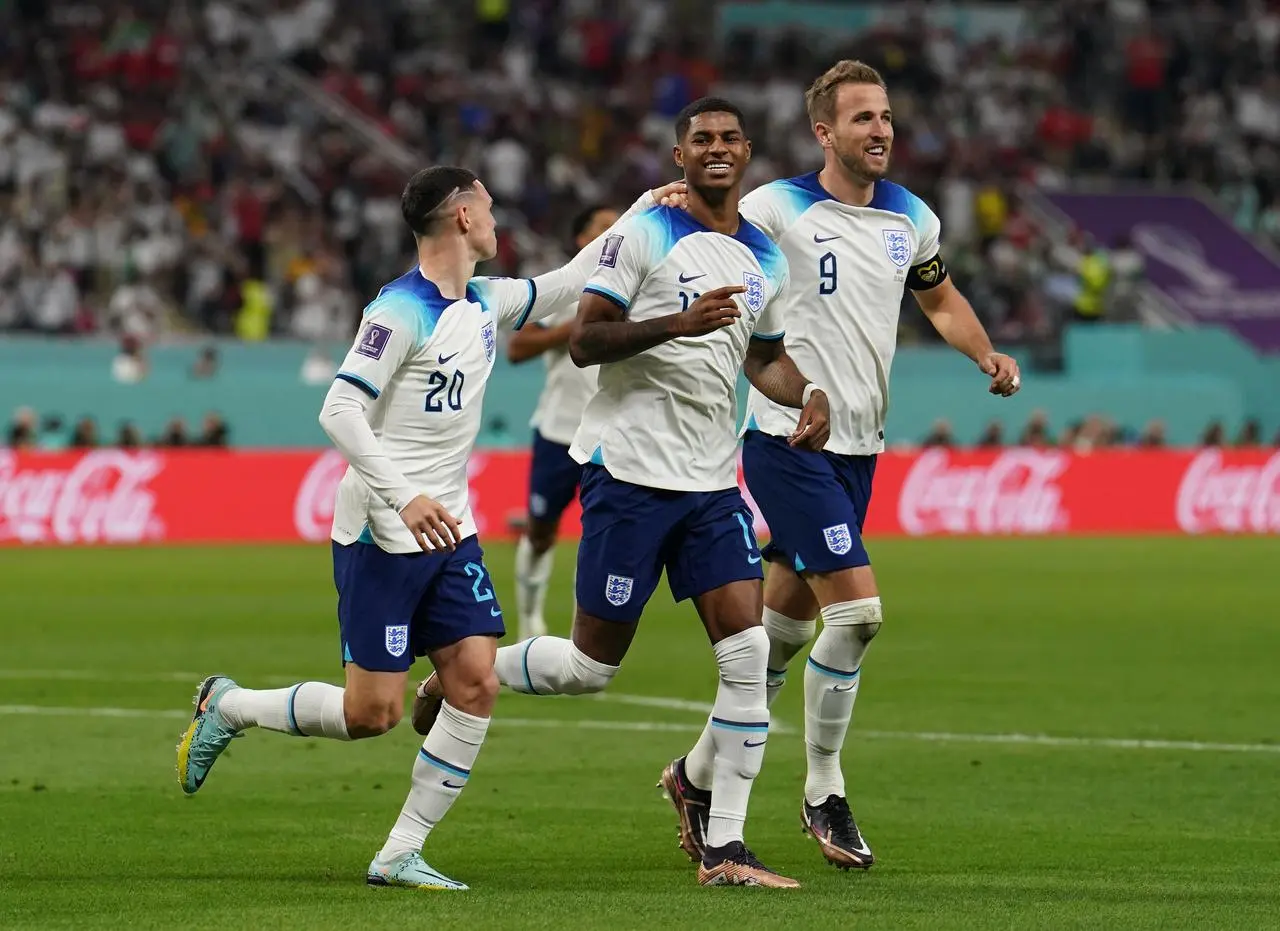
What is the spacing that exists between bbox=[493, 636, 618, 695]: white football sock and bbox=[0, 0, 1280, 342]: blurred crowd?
2148cm

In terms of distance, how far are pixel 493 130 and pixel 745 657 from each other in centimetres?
2686

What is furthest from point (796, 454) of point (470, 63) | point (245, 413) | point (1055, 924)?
point (470, 63)

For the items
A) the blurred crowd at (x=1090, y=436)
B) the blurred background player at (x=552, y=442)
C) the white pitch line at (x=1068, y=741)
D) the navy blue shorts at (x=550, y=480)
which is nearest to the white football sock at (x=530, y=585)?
the blurred background player at (x=552, y=442)

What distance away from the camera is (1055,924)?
21.4 feet

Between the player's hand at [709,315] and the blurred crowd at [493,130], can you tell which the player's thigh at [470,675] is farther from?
the blurred crowd at [493,130]

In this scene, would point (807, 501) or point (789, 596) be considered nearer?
point (807, 501)

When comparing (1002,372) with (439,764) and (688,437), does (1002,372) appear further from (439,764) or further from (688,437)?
(439,764)

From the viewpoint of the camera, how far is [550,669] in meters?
7.99

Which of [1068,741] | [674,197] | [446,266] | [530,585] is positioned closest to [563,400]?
[530,585]

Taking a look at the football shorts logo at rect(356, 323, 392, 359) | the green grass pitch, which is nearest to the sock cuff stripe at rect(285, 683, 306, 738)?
the green grass pitch

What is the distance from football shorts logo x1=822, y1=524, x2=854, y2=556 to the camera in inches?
320

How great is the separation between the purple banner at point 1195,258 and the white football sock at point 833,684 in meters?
29.2

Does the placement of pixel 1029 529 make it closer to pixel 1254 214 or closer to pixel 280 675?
pixel 1254 214

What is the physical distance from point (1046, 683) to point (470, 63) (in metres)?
23.5
